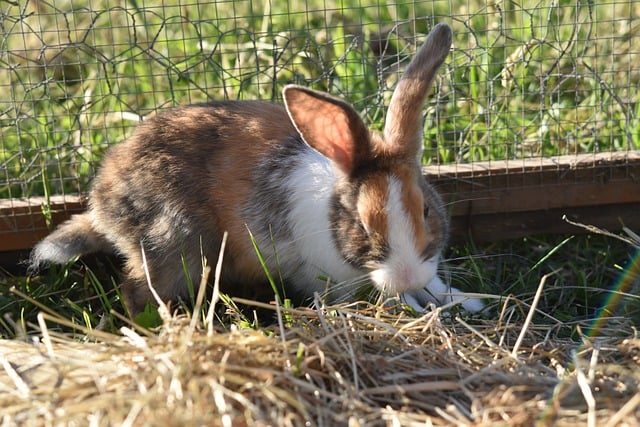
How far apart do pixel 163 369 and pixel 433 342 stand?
3.26 feet

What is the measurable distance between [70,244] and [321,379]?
1679 millimetres

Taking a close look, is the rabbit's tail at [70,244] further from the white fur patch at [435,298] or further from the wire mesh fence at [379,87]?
the white fur patch at [435,298]

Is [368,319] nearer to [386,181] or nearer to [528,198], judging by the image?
[386,181]

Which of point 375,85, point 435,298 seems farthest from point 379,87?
point 435,298

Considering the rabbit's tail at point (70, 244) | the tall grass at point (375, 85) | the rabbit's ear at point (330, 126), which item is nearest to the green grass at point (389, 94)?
the tall grass at point (375, 85)

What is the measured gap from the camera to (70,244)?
4004mm

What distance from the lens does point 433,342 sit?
314cm

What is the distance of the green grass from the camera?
4.09 metres

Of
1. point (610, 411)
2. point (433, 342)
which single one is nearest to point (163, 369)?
point (433, 342)

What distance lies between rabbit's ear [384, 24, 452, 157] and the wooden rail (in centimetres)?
79

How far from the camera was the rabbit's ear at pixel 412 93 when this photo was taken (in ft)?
11.8

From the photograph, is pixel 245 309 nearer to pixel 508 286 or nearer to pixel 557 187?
pixel 508 286

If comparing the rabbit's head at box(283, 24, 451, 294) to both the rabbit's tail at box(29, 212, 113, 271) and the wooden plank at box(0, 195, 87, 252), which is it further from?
the wooden plank at box(0, 195, 87, 252)

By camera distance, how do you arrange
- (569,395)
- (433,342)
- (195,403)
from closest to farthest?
(195,403) → (569,395) → (433,342)
